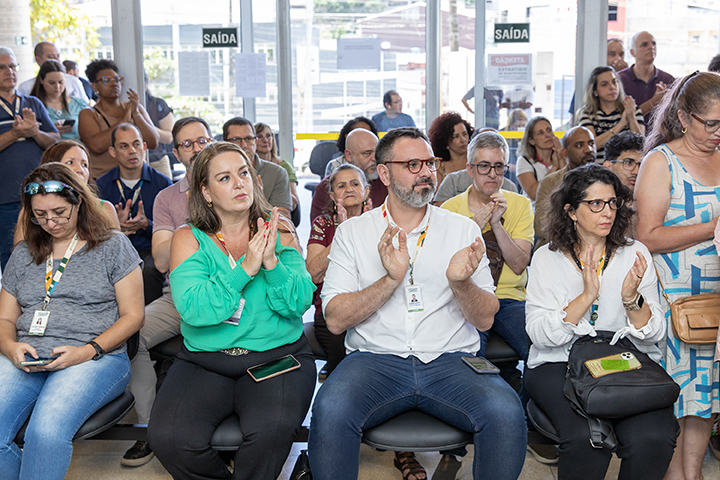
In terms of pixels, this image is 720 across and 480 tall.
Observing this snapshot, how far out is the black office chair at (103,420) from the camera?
2.18m

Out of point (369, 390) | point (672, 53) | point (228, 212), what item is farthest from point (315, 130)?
point (369, 390)

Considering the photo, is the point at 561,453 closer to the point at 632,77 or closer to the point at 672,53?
the point at 632,77

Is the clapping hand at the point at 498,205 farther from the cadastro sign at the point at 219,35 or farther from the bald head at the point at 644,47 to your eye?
the cadastro sign at the point at 219,35

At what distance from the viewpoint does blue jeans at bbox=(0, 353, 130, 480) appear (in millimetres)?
2072

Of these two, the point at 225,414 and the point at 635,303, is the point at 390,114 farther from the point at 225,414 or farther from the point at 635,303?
the point at 225,414

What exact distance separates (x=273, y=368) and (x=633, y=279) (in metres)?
1.29

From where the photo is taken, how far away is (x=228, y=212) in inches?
94.2

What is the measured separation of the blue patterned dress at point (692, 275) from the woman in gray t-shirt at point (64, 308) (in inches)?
81.9

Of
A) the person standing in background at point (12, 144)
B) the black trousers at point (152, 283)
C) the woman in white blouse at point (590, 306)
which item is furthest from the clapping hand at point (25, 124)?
the woman in white blouse at point (590, 306)

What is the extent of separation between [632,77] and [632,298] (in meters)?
4.17

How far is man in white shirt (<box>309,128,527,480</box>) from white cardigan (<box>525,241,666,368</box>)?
0.58 ft

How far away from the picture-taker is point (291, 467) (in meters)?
2.65

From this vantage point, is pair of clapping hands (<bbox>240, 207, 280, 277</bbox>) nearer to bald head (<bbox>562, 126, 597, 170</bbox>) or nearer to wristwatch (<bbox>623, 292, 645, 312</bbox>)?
wristwatch (<bbox>623, 292, 645, 312</bbox>)

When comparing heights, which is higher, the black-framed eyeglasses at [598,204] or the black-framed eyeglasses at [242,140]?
the black-framed eyeglasses at [242,140]
